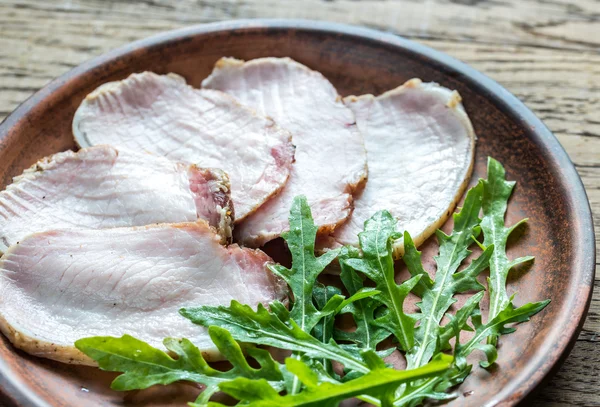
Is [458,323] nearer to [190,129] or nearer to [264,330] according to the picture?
[264,330]

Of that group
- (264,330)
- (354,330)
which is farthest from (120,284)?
(354,330)

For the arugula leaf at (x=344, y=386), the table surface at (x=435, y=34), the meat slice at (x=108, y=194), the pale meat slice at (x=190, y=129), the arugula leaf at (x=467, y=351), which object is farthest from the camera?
the table surface at (x=435, y=34)

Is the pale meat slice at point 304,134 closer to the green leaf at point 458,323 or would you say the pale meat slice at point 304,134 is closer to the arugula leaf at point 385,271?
the arugula leaf at point 385,271

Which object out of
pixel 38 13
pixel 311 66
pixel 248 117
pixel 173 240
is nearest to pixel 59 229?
pixel 173 240

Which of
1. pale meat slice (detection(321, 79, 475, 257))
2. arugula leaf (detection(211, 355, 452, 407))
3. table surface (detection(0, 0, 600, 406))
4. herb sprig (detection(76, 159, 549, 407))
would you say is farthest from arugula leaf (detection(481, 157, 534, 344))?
table surface (detection(0, 0, 600, 406))

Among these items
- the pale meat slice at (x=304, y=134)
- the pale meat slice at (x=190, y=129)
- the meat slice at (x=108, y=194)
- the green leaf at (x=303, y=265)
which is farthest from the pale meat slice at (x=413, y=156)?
the meat slice at (x=108, y=194)
